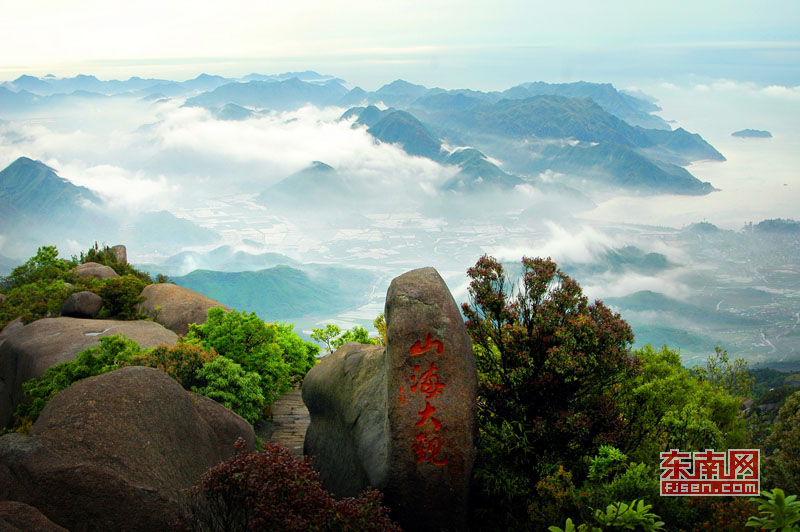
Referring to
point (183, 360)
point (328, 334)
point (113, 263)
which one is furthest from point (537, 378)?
point (113, 263)

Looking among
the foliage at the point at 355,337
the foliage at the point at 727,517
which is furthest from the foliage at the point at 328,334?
the foliage at the point at 727,517

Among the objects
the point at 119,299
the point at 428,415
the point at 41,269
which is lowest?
the point at 428,415

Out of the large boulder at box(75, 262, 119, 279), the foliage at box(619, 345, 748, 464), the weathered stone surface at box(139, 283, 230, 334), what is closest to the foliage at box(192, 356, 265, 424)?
the weathered stone surface at box(139, 283, 230, 334)

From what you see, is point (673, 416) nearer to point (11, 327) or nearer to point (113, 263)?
point (11, 327)

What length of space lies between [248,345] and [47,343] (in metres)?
5.58

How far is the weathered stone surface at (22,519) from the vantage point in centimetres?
565

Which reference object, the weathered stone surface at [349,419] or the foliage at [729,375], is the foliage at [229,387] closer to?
the weathered stone surface at [349,419]

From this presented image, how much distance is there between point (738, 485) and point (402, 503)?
15.3 ft

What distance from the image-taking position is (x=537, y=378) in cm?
924

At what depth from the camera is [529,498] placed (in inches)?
342

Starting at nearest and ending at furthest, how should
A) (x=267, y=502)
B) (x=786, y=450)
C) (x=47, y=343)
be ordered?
1. (x=267, y=502)
2. (x=786, y=450)
3. (x=47, y=343)

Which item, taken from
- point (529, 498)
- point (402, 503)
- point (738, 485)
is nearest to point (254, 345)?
point (402, 503)

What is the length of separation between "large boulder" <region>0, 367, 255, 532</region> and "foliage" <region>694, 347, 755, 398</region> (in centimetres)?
1159

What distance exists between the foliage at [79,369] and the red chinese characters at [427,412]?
6787mm
